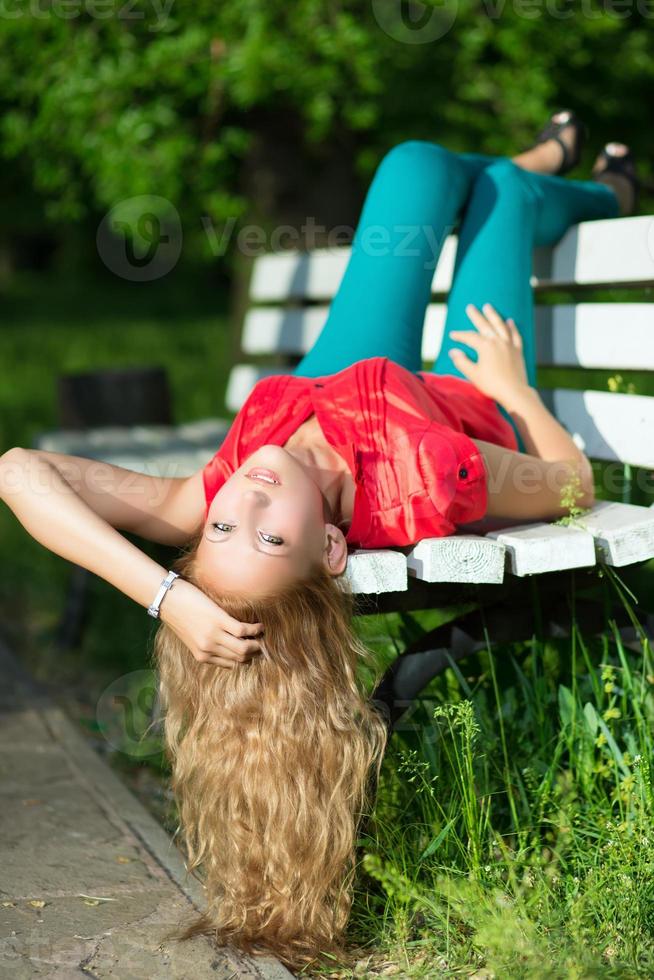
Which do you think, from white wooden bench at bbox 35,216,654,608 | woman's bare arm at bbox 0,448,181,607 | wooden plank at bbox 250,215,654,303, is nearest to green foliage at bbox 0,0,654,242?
white wooden bench at bbox 35,216,654,608

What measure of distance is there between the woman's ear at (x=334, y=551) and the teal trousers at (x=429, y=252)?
3.15 ft

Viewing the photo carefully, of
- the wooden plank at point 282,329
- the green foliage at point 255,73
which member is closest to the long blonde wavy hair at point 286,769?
the wooden plank at point 282,329

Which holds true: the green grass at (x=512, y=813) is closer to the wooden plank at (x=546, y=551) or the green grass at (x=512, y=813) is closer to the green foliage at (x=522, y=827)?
the green foliage at (x=522, y=827)

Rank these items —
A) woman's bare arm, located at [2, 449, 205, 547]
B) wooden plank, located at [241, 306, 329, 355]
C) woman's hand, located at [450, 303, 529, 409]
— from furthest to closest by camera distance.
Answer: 1. wooden plank, located at [241, 306, 329, 355]
2. woman's hand, located at [450, 303, 529, 409]
3. woman's bare arm, located at [2, 449, 205, 547]

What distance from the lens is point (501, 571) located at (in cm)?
233

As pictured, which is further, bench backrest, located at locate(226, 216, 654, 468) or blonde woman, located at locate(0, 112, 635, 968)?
bench backrest, located at locate(226, 216, 654, 468)

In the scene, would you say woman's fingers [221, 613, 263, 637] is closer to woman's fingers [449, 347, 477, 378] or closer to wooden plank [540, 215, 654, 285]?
woman's fingers [449, 347, 477, 378]

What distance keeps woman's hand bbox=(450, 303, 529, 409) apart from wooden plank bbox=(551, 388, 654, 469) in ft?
0.84

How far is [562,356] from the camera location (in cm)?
342

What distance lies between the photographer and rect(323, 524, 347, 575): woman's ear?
7.58ft

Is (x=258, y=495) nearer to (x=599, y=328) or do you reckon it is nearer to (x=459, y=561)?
(x=459, y=561)

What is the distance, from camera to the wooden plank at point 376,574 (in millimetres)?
2279

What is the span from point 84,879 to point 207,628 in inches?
30.6

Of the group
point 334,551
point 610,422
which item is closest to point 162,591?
point 334,551
